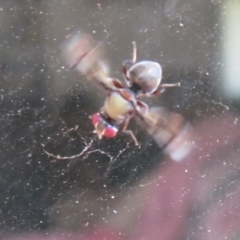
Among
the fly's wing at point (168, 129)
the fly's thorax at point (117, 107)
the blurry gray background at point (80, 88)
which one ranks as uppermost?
the blurry gray background at point (80, 88)

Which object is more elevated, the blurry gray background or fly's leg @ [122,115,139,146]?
the blurry gray background

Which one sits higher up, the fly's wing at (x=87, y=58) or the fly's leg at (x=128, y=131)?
the fly's wing at (x=87, y=58)

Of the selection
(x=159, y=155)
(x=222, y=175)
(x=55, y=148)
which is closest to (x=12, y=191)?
(x=55, y=148)

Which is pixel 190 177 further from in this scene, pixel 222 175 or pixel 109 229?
pixel 109 229

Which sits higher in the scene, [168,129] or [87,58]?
[87,58]
